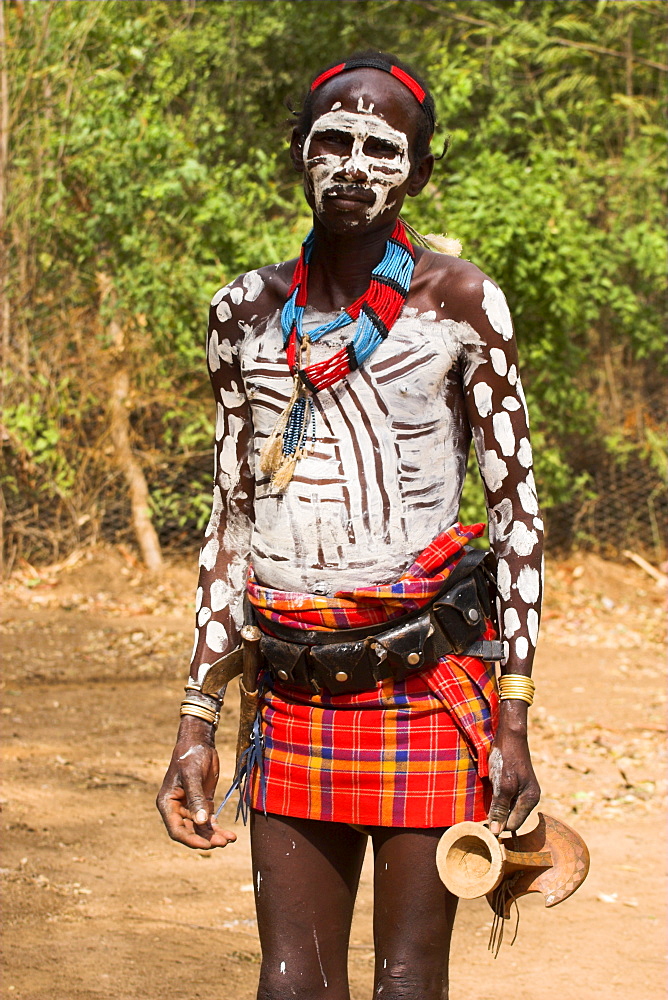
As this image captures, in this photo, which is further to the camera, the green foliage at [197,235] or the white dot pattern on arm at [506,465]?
the green foliage at [197,235]

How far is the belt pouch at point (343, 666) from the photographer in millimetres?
1959

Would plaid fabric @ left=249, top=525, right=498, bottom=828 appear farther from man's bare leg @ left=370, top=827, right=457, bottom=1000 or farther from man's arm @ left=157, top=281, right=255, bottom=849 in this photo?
man's arm @ left=157, top=281, right=255, bottom=849

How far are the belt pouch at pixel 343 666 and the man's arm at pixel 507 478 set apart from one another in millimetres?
252

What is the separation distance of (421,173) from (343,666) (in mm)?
948

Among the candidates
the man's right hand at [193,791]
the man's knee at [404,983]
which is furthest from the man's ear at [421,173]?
the man's knee at [404,983]

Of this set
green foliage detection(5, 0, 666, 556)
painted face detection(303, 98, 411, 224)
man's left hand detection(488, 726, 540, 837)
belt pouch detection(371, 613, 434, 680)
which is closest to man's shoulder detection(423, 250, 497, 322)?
painted face detection(303, 98, 411, 224)

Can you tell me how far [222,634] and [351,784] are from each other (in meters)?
0.42

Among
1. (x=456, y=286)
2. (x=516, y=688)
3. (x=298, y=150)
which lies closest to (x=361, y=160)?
(x=298, y=150)

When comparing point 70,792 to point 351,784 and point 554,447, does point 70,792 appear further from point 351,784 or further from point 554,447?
point 554,447

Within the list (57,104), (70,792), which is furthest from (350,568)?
(57,104)

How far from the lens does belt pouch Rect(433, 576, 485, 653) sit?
2.01m

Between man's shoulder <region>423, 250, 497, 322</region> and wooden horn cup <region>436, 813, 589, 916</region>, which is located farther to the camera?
man's shoulder <region>423, 250, 497, 322</region>

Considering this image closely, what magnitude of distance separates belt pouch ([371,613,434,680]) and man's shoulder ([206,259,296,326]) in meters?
0.67

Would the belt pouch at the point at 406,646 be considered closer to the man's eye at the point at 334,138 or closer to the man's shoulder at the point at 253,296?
the man's shoulder at the point at 253,296
